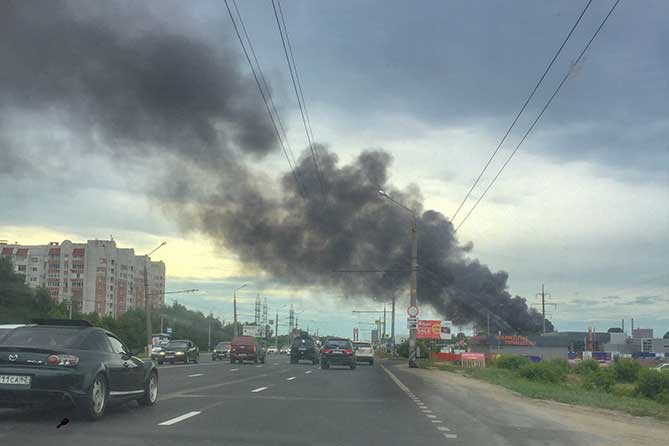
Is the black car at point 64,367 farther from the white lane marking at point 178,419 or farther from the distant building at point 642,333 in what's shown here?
the distant building at point 642,333

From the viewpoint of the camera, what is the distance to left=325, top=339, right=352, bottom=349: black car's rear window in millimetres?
40500

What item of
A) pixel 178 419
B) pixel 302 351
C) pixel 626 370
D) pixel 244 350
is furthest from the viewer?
pixel 302 351

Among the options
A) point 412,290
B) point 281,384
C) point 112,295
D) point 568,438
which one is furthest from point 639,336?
point 568,438

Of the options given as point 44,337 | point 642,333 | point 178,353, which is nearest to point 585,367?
point 178,353

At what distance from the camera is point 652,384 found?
94.1 ft

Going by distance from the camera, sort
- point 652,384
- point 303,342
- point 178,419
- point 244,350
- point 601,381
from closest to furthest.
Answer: point 178,419 < point 652,384 < point 601,381 < point 244,350 < point 303,342

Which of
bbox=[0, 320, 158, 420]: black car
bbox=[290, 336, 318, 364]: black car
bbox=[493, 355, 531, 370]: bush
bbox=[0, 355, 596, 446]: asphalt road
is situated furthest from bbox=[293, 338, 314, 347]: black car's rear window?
bbox=[0, 320, 158, 420]: black car

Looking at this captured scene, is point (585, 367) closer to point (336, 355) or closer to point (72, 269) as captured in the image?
point (336, 355)

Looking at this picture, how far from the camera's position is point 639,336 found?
13038 cm

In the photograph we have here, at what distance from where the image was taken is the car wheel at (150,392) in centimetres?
1372

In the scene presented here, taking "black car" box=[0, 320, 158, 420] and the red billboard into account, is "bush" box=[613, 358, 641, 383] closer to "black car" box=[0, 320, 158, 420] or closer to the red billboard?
the red billboard

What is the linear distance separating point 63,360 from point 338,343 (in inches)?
1210

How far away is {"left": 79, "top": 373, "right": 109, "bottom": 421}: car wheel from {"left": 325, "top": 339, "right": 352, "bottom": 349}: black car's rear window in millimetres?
29294

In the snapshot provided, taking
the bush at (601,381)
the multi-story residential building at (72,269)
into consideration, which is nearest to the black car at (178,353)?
the bush at (601,381)
